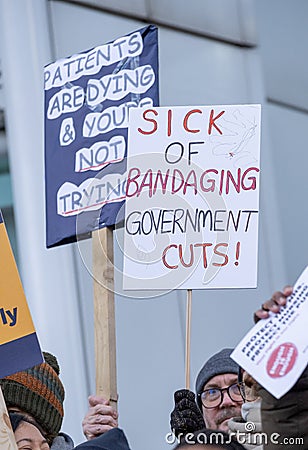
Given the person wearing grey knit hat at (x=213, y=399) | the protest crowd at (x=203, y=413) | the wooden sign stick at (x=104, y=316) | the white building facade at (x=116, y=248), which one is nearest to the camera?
the protest crowd at (x=203, y=413)

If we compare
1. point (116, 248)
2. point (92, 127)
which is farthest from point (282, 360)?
point (116, 248)

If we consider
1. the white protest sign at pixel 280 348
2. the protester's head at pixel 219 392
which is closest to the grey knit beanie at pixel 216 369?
the protester's head at pixel 219 392

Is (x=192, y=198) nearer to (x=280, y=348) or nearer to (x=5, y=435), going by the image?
(x=5, y=435)

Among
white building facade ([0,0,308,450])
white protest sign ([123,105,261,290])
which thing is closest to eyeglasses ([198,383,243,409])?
white protest sign ([123,105,261,290])

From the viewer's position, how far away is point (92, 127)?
13.3ft

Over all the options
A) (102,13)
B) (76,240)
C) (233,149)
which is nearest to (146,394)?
(102,13)

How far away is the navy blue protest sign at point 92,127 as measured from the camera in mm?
3957

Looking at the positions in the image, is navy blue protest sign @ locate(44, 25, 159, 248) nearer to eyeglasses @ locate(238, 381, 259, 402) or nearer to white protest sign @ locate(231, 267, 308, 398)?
eyeglasses @ locate(238, 381, 259, 402)

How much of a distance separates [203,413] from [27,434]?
61 centimetres

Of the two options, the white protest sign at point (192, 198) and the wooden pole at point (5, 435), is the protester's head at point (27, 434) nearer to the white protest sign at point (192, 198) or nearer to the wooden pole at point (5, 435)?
the wooden pole at point (5, 435)

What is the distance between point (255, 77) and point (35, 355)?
4156 millimetres

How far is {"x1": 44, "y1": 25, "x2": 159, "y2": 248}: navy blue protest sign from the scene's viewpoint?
3.96m

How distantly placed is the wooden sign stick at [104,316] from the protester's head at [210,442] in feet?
3.09

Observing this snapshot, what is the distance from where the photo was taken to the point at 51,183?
409cm
